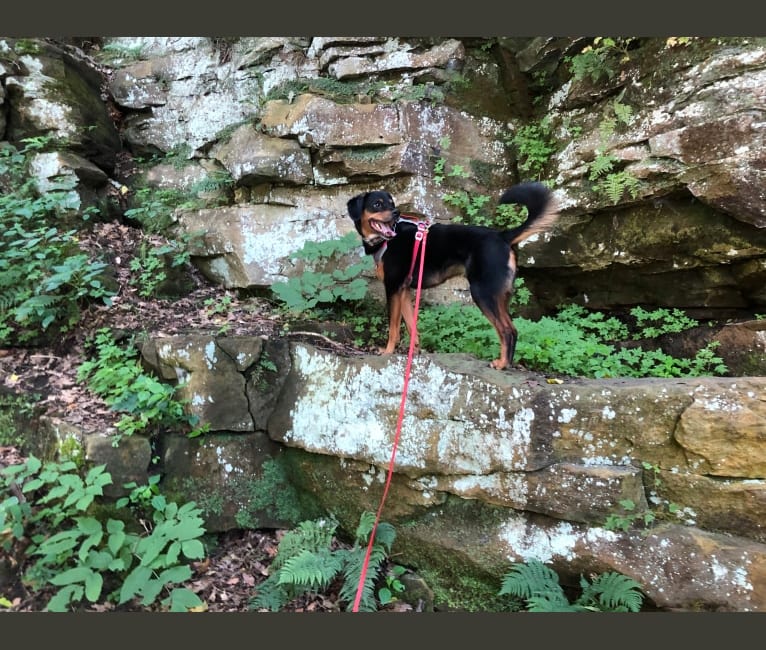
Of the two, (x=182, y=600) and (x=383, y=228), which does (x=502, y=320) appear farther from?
(x=182, y=600)

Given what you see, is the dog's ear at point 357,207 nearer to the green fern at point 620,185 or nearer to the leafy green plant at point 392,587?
the green fern at point 620,185

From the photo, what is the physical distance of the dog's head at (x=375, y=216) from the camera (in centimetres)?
452

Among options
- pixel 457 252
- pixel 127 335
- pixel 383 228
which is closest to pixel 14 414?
pixel 127 335

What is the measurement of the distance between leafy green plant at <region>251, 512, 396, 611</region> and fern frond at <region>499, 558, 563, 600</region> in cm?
100

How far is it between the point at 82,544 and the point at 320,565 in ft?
5.70

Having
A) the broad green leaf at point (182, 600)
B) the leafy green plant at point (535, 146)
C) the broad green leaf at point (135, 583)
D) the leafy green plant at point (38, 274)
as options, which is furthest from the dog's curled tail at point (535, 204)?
the leafy green plant at point (38, 274)

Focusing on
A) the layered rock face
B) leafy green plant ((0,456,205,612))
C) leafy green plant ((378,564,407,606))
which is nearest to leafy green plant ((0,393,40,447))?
the layered rock face

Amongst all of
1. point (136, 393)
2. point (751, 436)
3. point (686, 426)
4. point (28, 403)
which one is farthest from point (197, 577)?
point (751, 436)

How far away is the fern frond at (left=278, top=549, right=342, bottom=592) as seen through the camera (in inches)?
138

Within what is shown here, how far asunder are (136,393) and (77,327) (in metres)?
1.33

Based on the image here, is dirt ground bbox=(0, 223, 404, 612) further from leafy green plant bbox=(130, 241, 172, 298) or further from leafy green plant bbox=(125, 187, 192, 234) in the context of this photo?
leafy green plant bbox=(125, 187, 192, 234)

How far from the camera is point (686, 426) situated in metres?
3.37

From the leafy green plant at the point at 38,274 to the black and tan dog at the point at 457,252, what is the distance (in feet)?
9.78

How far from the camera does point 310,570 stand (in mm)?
3557
